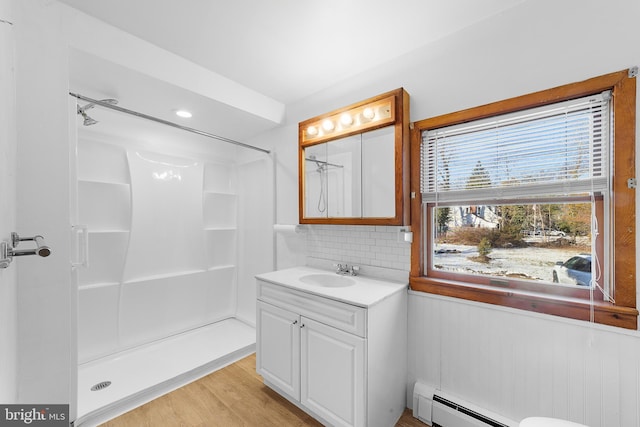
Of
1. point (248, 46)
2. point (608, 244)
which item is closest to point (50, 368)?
point (248, 46)

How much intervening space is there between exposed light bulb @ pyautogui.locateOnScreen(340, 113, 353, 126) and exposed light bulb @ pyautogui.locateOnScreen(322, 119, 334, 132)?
4.0 inches

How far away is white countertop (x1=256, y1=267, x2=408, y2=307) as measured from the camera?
5.20 feet

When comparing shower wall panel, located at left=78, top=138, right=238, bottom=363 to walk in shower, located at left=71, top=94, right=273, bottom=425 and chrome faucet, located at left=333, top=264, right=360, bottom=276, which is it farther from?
chrome faucet, located at left=333, top=264, right=360, bottom=276

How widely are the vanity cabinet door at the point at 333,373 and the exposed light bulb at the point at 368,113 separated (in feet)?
4.88

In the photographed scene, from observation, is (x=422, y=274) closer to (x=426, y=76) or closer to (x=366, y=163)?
(x=366, y=163)

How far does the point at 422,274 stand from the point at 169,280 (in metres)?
2.64

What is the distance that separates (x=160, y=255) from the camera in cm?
293

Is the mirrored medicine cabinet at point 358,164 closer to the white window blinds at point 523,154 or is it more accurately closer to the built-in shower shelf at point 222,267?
the white window blinds at point 523,154

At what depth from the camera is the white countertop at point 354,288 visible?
1.59 meters

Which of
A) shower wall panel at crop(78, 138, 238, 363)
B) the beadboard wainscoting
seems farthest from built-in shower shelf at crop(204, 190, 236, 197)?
the beadboard wainscoting

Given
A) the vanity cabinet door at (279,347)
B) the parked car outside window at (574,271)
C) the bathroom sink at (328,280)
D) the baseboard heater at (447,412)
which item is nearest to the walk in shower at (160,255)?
the vanity cabinet door at (279,347)

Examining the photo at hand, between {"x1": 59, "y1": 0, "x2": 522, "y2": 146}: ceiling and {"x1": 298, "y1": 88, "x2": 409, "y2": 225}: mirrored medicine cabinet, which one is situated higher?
{"x1": 59, "y1": 0, "x2": 522, "y2": 146}: ceiling

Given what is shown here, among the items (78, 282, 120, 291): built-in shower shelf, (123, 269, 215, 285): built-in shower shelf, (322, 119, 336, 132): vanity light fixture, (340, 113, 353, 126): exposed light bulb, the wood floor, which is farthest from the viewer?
(123, 269, 215, 285): built-in shower shelf

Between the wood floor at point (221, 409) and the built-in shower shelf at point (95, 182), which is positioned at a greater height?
the built-in shower shelf at point (95, 182)
